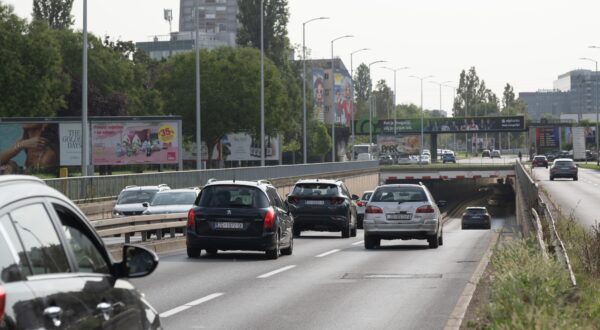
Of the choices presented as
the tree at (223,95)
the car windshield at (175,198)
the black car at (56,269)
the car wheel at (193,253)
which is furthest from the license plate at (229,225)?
the tree at (223,95)

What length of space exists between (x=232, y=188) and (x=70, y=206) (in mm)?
18862

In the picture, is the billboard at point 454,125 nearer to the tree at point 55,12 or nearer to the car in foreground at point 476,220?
the tree at point 55,12

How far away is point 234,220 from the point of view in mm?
24516

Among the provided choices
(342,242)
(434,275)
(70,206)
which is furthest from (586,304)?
(342,242)

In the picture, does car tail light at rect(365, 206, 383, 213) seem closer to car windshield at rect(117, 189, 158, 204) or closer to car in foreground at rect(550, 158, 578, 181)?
car windshield at rect(117, 189, 158, 204)

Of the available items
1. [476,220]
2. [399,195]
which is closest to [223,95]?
[476,220]

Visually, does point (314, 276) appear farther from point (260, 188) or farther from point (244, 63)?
point (244, 63)

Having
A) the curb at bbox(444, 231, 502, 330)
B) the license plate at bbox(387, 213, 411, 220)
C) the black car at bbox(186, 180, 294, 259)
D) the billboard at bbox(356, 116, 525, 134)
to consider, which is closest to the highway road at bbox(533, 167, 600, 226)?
the license plate at bbox(387, 213, 411, 220)

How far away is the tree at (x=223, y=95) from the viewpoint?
9612 cm

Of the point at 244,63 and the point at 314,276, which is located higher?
the point at 244,63

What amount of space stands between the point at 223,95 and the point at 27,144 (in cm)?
3244

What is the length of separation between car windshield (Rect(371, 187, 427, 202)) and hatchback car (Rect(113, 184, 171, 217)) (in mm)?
8646

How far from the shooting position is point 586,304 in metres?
13.8

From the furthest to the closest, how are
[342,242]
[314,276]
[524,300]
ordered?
[342,242], [314,276], [524,300]
